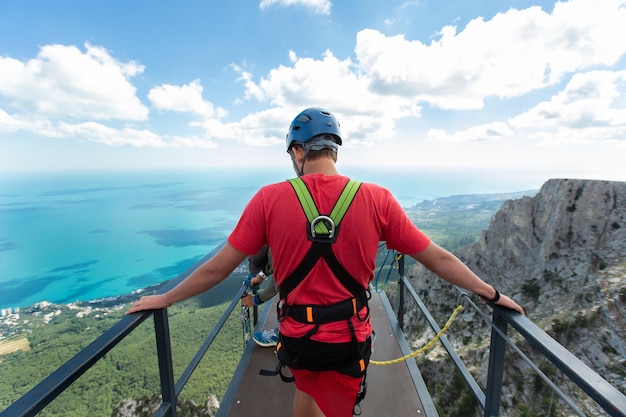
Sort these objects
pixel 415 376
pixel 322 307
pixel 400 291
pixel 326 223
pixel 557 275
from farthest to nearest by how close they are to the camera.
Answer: pixel 557 275, pixel 400 291, pixel 415 376, pixel 322 307, pixel 326 223

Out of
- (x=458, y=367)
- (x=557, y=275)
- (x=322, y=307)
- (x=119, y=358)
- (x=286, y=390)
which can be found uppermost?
(x=322, y=307)

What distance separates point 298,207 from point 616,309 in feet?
149

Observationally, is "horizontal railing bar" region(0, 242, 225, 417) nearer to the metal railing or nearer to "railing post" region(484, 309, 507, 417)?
the metal railing

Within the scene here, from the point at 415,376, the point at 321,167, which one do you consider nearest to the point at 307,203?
the point at 321,167

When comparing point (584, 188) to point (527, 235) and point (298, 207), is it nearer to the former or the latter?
point (527, 235)

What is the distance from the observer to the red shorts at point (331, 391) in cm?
162

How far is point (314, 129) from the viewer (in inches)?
68.7

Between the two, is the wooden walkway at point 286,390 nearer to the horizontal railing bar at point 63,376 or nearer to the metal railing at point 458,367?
the metal railing at point 458,367

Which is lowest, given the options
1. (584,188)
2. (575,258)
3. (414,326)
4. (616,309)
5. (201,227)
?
(201,227)

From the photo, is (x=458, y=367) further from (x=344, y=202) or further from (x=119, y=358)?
(x=119, y=358)

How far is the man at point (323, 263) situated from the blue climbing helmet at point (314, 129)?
24 mm

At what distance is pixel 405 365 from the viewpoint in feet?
11.4

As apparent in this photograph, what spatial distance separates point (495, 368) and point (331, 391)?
1.10 metres

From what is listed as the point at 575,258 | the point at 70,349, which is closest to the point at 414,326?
the point at 575,258
